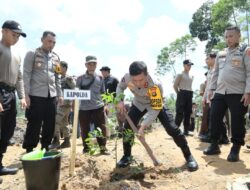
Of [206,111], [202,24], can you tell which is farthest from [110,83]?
[202,24]

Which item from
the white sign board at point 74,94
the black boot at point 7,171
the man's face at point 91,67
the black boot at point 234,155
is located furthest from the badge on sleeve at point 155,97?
the black boot at point 7,171

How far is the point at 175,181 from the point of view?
13.9 ft

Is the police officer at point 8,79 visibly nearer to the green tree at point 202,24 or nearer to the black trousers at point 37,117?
the black trousers at point 37,117

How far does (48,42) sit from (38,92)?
817mm

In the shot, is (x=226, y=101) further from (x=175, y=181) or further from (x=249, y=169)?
(x=175, y=181)

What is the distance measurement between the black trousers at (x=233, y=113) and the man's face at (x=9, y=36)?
317 cm

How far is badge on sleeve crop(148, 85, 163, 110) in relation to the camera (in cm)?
426

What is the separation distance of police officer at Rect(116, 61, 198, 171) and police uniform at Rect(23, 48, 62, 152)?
1413 millimetres

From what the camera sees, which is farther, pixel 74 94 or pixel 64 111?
pixel 64 111

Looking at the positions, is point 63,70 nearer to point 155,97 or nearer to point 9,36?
point 9,36

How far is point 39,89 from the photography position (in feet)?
17.6

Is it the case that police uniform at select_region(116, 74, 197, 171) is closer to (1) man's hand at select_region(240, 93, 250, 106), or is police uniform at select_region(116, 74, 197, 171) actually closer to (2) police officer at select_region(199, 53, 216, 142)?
(1) man's hand at select_region(240, 93, 250, 106)

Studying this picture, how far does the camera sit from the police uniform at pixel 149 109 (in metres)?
4.29

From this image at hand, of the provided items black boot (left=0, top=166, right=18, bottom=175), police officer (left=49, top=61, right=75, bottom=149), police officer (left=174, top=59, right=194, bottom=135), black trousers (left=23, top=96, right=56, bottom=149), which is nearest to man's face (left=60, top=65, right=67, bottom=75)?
police officer (left=49, top=61, right=75, bottom=149)
